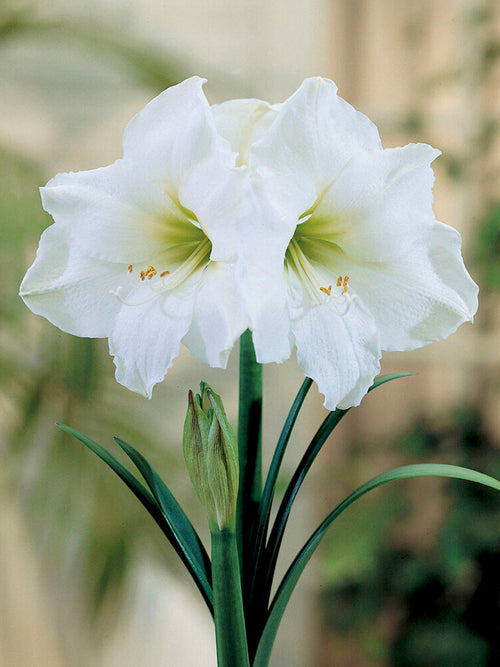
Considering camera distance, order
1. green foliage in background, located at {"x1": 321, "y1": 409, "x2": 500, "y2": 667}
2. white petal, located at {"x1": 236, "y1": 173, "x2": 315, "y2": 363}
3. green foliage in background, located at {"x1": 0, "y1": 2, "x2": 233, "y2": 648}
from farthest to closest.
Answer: green foliage in background, located at {"x1": 321, "y1": 409, "x2": 500, "y2": 667}
green foliage in background, located at {"x1": 0, "y1": 2, "x2": 233, "y2": 648}
white petal, located at {"x1": 236, "y1": 173, "x2": 315, "y2": 363}

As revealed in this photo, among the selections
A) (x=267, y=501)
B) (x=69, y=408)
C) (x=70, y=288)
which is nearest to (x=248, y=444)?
(x=267, y=501)

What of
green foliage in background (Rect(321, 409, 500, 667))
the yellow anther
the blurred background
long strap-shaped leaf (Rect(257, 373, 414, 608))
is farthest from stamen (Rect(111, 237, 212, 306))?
green foliage in background (Rect(321, 409, 500, 667))

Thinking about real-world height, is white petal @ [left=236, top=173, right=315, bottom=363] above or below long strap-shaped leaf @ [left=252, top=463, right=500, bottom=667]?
above

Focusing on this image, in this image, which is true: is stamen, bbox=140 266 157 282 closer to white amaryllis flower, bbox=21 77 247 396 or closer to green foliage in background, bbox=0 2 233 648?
white amaryllis flower, bbox=21 77 247 396

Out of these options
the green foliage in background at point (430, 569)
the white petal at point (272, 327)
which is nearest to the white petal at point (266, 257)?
the white petal at point (272, 327)

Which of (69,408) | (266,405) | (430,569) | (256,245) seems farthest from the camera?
(266,405)

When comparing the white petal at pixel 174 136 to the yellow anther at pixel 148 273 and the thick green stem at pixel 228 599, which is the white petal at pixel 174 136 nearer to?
the yellow anther at pixel 148 273

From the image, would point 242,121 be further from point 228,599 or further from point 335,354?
point 228,599
